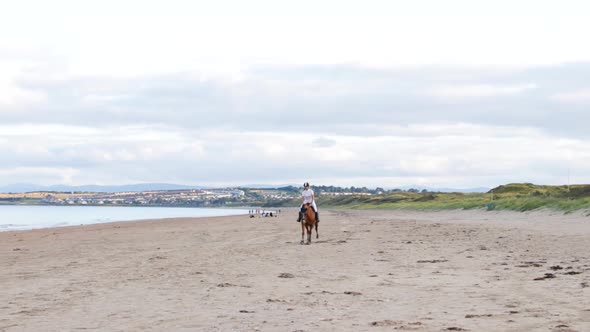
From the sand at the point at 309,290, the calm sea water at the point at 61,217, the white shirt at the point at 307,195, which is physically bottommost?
the calm sea water at the point at 61,217

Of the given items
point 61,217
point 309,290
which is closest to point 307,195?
point 309,290

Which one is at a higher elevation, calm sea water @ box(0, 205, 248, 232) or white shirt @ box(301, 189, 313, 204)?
white shirt @ box(301, 189, 313, 204)

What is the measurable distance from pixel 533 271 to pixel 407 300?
4470 mm

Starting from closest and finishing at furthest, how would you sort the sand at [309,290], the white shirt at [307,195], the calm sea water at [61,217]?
the sand at [309,290] < the white shirt at [307,195] < the calm sea water at [61,217]

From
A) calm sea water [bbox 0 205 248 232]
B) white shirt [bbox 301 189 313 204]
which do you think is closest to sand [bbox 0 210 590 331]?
white shirt [bbox 301 189 313 204]

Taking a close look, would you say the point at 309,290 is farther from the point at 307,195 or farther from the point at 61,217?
the point at 61,217

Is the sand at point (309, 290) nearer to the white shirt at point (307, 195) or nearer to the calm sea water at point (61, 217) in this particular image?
the white shirt at point (307, 195)

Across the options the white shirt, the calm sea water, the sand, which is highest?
the white shirt

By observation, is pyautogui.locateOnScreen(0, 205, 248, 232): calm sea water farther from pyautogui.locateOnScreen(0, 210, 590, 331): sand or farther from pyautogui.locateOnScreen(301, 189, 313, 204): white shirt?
pyautogui.locateOnScreen(0, 210, 590, 331): sand

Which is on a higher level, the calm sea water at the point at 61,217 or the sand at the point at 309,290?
the sand at the point at 309,290

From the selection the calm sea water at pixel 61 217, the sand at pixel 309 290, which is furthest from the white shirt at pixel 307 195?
the calm sea water at pixel 61 217

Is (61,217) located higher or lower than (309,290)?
lower

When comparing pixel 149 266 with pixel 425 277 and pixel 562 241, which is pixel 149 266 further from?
pixel 562 241

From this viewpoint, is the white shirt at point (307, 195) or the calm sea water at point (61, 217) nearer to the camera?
the white shirt at point (307, 195)
